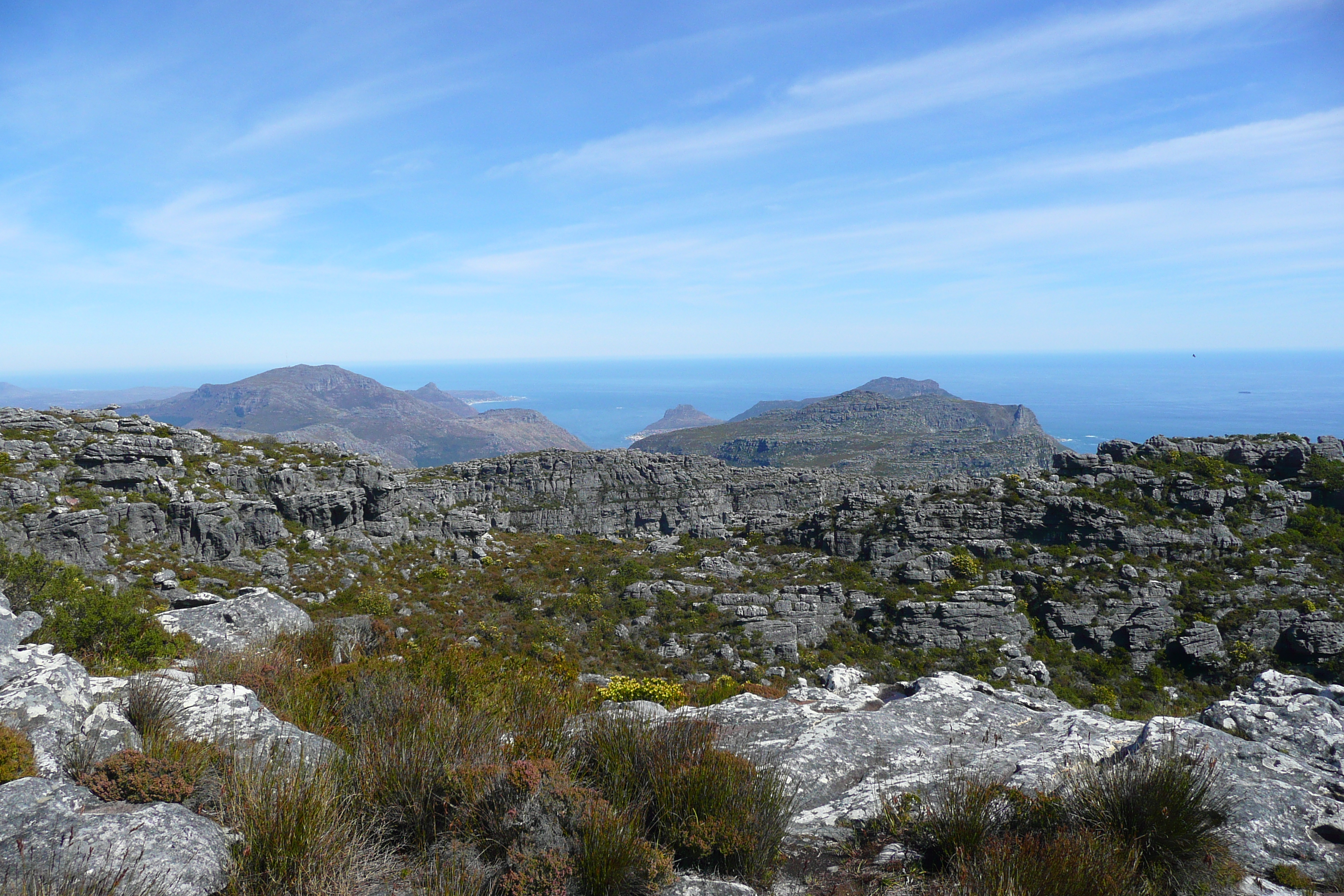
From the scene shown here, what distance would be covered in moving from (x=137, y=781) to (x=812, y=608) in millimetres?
29561

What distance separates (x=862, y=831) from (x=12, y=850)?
6.56m

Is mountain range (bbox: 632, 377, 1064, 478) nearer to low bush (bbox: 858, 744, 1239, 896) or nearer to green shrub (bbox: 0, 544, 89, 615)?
green shrub (bbox: 0, 544, 89, 615)

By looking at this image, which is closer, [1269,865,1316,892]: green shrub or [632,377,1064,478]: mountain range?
[1269,865,1316,892]: green shrub

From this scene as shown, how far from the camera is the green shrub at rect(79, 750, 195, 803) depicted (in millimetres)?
4691

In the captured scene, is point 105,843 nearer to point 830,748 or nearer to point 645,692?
point 830,748

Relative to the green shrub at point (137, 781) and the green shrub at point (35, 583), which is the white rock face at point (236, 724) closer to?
the green shrub at point (137, 781)

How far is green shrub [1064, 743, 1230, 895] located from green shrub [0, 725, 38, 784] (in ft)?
28.8

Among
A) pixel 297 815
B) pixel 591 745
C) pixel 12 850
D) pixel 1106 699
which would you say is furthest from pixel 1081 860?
pixel 1106 699

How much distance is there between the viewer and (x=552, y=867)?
432 centimetres

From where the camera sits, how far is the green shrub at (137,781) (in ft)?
15.4

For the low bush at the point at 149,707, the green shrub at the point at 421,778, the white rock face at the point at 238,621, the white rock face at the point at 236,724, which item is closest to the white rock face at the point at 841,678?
the green shrub at the point at 421,778

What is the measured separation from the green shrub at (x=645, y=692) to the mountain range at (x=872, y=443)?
109 meters

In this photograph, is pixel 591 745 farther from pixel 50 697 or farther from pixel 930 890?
pixel 50 697

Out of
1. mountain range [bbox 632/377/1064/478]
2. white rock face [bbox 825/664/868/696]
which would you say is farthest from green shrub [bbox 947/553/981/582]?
mountain range [bbox 632/377/1064/478]
